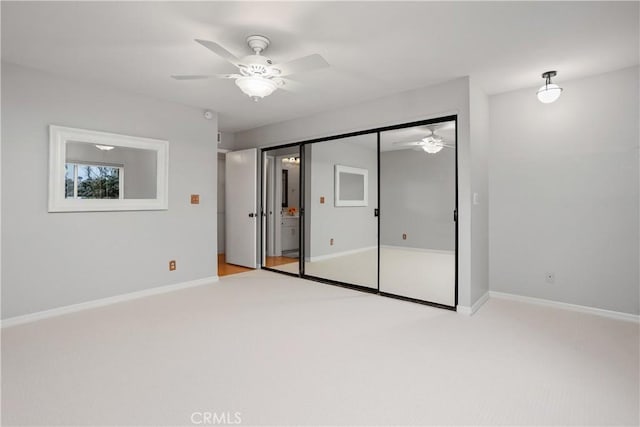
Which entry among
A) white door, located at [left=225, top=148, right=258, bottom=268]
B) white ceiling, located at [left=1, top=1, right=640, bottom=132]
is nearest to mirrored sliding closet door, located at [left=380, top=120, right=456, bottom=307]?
white ceiling, located at [left=1, top=1, right=640, bottom=132]

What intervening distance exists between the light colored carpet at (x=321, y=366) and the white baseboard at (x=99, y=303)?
0.14m

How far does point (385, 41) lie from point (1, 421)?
3.30 meters

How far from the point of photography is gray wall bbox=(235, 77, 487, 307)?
326 centimetres

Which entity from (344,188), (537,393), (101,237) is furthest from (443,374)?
(344,188)

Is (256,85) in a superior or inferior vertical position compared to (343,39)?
inferior

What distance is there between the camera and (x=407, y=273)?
4211 millimetres

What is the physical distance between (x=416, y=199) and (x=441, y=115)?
1.13 m

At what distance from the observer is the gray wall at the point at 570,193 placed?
3.11 meters

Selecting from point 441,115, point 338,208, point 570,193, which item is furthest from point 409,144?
point 338,208

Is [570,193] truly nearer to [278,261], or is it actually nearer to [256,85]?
[256,85]

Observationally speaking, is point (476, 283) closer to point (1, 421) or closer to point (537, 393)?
point (537, 393)

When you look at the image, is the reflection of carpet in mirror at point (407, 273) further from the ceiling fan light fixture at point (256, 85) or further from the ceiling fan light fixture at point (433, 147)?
the ceiling fan light fixture at point (256, 85)

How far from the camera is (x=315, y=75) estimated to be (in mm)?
3205

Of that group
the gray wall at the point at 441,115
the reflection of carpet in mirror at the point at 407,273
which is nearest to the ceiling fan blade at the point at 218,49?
the gray wall at the point at 441,115
